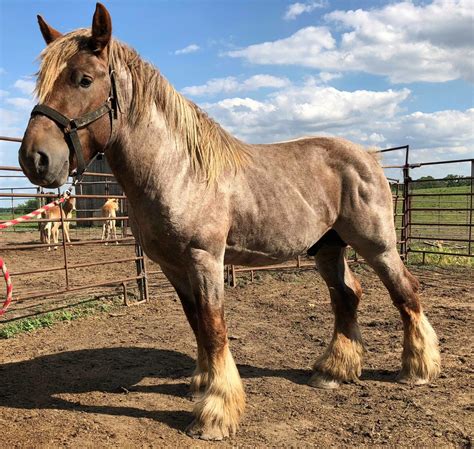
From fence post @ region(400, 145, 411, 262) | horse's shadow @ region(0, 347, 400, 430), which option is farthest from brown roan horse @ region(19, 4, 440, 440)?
fence post @ region(400, 145, 411, 262)

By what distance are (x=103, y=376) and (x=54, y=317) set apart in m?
2.02

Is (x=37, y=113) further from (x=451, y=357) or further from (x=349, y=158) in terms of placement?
(x=451, y=357)

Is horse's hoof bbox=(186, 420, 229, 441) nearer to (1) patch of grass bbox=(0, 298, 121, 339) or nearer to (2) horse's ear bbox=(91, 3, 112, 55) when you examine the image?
(2) horse's ear bbox=(91, 3, 112, 55)

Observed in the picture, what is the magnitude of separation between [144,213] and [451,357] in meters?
2.98

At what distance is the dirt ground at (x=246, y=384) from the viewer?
8.37 feet

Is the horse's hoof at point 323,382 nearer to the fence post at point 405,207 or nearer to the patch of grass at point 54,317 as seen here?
the patch of grass at point 54,317

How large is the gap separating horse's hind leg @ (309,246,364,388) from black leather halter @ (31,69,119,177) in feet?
6.68

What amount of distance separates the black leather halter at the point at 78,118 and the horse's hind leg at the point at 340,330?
80.2 inches

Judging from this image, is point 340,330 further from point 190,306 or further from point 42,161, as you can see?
point 42,161

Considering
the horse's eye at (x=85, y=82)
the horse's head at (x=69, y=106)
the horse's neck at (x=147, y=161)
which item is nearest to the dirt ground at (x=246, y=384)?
the horse's neck at (x=147, y=161)

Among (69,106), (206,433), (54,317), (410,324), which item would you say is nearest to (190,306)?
(206,433)

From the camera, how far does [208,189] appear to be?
256 centimetres

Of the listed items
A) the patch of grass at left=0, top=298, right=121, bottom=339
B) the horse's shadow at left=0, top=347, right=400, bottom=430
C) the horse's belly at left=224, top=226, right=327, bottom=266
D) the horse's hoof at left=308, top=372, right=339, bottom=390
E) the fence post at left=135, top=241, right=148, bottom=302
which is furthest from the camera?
the fence post at left=135, top=241, right=148, bottom=302

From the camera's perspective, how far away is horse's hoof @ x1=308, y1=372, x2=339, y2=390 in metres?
3.25
